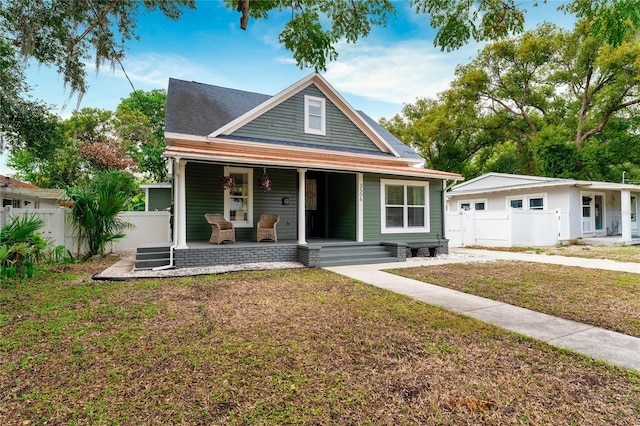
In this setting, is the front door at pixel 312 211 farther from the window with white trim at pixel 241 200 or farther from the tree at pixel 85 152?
the tree at pixel 85 152

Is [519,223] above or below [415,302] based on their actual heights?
above

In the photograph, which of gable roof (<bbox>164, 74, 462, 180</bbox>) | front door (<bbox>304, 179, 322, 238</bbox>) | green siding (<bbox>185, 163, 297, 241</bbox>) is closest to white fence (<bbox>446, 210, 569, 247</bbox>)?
gable roof (<bbox>164, 74, 462, 180</bbox>)

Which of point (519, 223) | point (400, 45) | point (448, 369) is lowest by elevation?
point (448, 369)

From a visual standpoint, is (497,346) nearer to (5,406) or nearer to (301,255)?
(5,406)

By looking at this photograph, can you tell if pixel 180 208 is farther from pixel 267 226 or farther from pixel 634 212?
pixel 634 212

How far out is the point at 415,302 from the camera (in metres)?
4.86

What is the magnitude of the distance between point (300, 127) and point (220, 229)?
4.76 metres

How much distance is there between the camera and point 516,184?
16109mm

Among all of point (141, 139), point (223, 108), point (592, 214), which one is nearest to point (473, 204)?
point (592, 214)

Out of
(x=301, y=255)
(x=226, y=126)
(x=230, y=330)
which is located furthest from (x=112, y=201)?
(x=230, y=330)

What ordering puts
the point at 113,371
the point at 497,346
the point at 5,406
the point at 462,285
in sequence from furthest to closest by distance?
1. the point at 462,285
2. the point at 497,346
3. the point at 113,371
4. the point at 5,406

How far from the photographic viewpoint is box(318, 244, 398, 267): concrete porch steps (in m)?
8.66

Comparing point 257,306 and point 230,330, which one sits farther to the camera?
point 257,306

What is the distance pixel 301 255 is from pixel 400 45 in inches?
307
